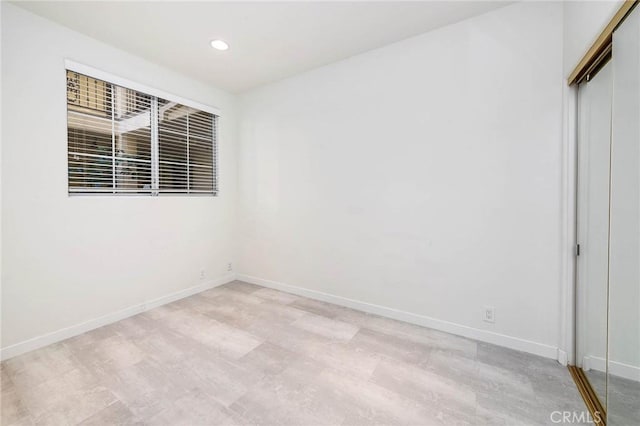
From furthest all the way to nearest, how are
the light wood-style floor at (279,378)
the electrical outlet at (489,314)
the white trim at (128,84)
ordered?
1. the white trim at (128,84)
2. the electrical outlet at (489,314)
3. the light wood-style floor at (279,378)

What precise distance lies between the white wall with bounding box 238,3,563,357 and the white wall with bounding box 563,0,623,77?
0.11m

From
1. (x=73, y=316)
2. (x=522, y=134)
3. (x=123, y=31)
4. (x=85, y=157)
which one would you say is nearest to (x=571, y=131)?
(x=522, y=134)

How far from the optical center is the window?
2598mm

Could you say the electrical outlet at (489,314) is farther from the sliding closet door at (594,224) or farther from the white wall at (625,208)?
the white wall at (625,208)

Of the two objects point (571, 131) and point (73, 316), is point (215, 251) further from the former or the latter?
point (571, 131)

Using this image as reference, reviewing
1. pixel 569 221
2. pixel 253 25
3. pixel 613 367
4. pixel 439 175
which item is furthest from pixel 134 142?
pixel 613 367

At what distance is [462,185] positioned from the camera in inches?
96.8

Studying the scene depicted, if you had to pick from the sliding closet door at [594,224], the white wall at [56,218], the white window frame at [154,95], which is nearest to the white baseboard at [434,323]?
the sliding closet door at [594,224]

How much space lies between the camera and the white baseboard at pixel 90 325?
2222 millimetres

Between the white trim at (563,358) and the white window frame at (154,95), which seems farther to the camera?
the white window frame at (154,95)

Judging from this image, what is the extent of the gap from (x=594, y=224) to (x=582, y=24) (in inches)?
51.6

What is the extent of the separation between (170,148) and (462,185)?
342cm

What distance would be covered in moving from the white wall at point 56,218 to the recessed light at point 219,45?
0.92 meters

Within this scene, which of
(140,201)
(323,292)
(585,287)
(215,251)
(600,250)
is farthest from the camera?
(215,251)
